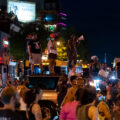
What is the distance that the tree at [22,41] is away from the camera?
4853cm

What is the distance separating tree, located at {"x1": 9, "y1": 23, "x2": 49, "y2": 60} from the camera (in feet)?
159

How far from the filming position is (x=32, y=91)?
16.9 ft

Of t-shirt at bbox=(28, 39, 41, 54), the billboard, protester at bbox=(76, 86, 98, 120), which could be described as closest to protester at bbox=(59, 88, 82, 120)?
protester at bbox=(76, 86, 98, 120)

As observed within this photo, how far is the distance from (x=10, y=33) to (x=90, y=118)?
166ft

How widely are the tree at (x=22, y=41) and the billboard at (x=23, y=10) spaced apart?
18.9 metres

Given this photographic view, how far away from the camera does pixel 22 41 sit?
50562 mm

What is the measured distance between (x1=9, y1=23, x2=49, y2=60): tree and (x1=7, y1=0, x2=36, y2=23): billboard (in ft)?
62.2

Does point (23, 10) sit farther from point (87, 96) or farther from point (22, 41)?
point (87, 96)

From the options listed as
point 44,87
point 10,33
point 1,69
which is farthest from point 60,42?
point 44,87

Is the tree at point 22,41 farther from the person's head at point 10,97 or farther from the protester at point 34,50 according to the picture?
the person's head at point 10,97

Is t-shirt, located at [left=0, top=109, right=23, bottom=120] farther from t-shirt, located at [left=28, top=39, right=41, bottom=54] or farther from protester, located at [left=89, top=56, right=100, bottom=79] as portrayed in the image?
protester, located at [left=89, top=56, right=100, bottom=79]

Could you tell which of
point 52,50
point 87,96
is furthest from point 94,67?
point 87,96

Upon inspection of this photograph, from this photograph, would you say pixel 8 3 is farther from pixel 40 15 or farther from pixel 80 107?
pixel 80 107

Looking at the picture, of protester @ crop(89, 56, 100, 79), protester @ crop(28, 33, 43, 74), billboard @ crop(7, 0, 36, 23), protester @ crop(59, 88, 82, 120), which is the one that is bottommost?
protester @ crop(59, 88, 82, 120)
